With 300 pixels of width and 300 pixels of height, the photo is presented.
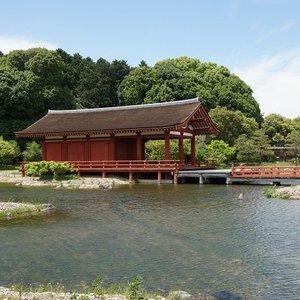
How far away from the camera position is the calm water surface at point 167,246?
10109 mm

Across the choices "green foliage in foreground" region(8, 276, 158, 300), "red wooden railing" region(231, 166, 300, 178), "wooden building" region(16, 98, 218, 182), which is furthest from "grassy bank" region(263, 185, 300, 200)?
"green foliage in foreground" region(8, 276, 158, 300)

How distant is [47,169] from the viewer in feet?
114

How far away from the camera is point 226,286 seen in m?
9.62

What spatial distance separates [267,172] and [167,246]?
62.7ft

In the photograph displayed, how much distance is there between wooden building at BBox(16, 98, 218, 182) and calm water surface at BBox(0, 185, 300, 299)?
13.7 m

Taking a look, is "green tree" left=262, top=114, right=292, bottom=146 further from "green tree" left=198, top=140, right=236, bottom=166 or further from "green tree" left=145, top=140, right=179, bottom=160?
"green tree" left=145, top=140, right=179, bottom=160

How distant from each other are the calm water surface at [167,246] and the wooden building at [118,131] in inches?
540

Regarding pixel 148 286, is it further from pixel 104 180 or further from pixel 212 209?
pixel 104 180

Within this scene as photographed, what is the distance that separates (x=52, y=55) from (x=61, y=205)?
135 ft

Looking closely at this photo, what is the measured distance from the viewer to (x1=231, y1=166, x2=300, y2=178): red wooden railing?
96.6ft

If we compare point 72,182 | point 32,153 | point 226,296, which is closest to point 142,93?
point 32,153

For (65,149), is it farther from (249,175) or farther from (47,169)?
(249,175)

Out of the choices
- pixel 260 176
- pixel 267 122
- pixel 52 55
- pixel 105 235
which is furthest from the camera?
pixel 267 122

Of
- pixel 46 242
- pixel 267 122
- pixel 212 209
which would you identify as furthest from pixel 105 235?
pixel 267 122
